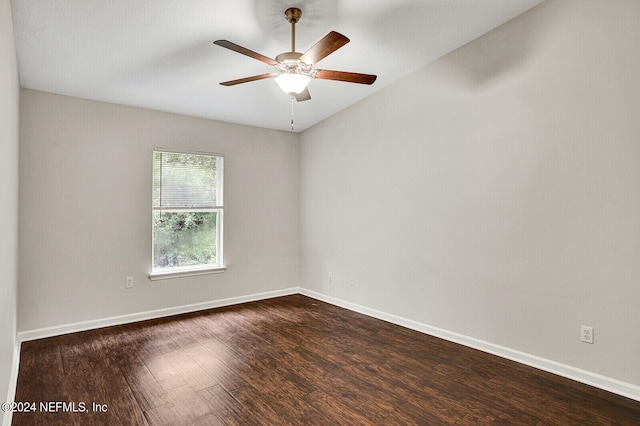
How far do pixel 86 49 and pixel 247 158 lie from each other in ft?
7.79

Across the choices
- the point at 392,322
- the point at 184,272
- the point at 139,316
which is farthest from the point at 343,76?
the point at 139,316

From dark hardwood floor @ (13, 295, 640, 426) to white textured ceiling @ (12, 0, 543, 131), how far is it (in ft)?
8.27

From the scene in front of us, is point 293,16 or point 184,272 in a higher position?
point 293,16

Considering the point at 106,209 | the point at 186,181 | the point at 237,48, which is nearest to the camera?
the point at 237,48

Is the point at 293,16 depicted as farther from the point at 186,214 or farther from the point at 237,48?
the point at 186,214

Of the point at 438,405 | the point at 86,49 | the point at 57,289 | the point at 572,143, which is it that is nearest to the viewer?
the point at 438,405

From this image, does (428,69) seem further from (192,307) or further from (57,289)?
(57,289)

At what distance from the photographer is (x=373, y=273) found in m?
4.28

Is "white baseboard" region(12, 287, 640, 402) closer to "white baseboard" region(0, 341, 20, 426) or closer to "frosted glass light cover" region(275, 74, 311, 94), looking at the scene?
"white baseboard" region(0, 341, 20, 426)

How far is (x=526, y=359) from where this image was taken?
289cm

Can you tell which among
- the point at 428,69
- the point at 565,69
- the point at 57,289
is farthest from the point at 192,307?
the point at 565,69

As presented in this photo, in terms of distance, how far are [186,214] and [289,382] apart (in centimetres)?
274

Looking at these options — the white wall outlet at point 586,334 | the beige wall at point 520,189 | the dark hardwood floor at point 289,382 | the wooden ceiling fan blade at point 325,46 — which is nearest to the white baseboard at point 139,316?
the dark hardwood floor at point 289,382

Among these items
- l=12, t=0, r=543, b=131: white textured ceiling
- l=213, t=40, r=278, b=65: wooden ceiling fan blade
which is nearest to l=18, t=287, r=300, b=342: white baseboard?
l=12, t=0, r=543, b=131: white textured ceiling
